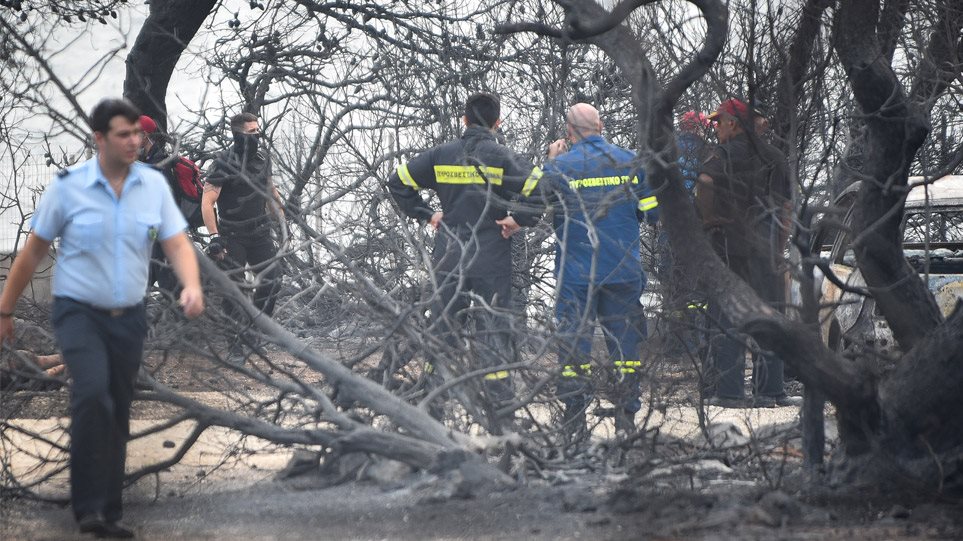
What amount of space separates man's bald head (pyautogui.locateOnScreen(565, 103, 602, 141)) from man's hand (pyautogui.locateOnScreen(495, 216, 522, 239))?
0.58m

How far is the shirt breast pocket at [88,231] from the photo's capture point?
A: 443 centimetres

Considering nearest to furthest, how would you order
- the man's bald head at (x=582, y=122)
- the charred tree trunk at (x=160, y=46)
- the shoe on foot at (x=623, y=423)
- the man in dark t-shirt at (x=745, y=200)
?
the man in dark t-shirt at (x=745, y=200) < the shoe on foot at (x=623, y=423) < the man's bald head at (x=582, y=122) < the charred tree trunk at (x=160, y=46)

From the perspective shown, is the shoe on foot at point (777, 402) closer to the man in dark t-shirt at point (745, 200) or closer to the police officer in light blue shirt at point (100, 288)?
the man in dark t-shirt at point (745, 200)

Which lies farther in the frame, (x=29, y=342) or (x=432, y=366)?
(x=29, y=342)

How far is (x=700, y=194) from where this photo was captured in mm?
Result: 6773

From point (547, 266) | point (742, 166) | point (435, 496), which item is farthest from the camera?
point (547, 266)

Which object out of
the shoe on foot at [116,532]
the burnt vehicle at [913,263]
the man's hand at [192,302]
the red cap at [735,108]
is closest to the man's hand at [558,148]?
the burnt vehicle at [913,263]

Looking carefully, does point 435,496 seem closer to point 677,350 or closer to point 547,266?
point 677,350

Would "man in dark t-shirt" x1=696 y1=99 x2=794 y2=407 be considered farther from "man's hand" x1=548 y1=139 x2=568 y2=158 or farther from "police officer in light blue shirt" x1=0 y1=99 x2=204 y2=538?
"police officer in light blue shirt" x1=0 y1=99 x2=204 y2=538

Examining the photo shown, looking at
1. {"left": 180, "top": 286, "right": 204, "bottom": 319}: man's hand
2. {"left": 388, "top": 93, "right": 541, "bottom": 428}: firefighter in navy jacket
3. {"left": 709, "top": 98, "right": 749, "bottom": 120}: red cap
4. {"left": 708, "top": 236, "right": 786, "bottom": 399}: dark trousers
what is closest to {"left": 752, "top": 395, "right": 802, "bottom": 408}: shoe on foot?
{"left": 708, "top": 236, "right": 786, "bottom": 399}: dark trousers

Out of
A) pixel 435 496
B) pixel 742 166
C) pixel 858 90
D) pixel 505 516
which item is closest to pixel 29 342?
pixel 435 496

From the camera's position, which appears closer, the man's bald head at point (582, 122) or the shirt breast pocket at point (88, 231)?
the shirt breast pocket at point (88, 231)

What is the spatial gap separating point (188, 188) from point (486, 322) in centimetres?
398

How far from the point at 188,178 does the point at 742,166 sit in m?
5.09
